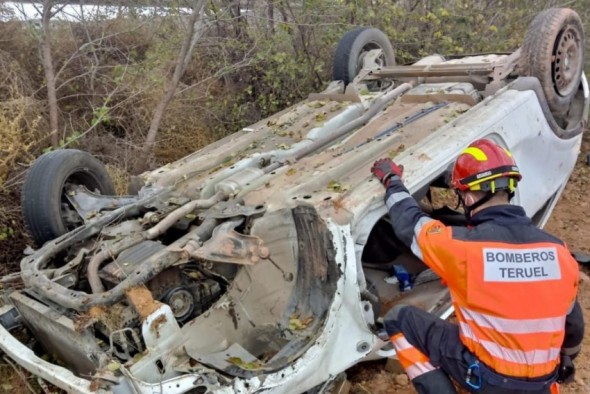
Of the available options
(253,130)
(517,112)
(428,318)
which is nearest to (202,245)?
(428,318)

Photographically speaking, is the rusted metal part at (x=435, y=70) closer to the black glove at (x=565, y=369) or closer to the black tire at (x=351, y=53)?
the black tire at (x=351, y=53)

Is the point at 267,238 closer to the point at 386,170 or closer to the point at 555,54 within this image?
the point at 386,170

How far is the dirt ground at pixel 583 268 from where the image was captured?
120 inches

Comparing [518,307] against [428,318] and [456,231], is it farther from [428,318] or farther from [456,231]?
[428,318]

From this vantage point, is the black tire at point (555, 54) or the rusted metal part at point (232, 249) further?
the black tire at point (555, 54)

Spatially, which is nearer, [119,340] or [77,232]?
[119,340]

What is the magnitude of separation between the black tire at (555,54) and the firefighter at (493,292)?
198 cm

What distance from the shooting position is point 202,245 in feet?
8.33

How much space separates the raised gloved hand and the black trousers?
25.3 inches

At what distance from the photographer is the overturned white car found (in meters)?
2.27

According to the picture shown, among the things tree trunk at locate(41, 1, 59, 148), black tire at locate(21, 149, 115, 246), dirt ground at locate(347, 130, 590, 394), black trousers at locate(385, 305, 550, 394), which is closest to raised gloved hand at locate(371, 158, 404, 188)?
black trousers at locate(385, 305, 550, 394)

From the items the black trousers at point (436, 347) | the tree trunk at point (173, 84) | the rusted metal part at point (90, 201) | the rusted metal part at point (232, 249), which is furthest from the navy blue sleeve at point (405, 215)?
the tree trunk at point (173, 84)

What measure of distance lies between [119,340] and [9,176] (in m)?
2.67

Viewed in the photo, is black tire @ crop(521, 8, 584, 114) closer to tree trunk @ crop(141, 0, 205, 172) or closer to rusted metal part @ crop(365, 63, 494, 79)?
rusted metal part @ crop(365, 63, 494, 79)
